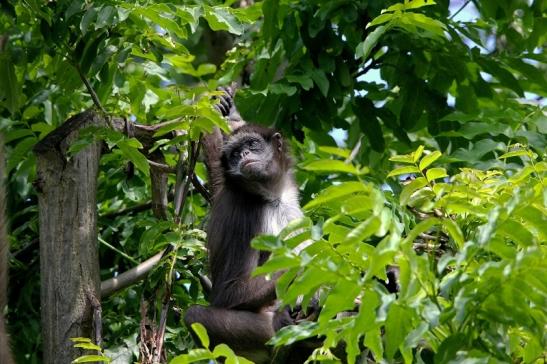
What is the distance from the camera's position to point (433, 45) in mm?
9352

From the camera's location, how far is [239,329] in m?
8.62

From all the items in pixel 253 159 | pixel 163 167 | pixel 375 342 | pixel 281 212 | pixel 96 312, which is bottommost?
pixel 281 212

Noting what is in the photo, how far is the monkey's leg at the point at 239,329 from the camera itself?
27.7 ft

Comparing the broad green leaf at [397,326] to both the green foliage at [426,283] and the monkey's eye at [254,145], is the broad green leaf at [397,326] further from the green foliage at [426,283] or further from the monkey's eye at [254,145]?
the monkey's eye at [254,145]

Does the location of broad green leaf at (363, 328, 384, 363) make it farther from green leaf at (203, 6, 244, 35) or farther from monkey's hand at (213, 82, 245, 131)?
monkey's hand at (213, 82, 245, 131)

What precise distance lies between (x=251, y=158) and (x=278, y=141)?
37 centimetres

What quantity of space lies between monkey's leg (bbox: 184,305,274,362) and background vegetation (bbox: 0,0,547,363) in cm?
31

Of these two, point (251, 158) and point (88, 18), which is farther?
point (251, 158)

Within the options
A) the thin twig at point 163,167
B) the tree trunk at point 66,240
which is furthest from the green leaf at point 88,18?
the thin twig at point 163,167

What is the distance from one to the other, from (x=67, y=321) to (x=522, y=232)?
11.6 feet

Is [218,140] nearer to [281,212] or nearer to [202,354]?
[281,212]

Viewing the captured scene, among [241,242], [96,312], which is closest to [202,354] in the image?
[96,312]

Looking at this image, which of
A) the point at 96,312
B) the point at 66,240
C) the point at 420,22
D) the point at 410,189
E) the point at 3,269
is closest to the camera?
the point at 410,189

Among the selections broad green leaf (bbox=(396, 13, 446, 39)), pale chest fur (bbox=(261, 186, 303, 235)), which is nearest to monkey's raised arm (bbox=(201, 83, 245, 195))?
pale chest fur (bbox=(261, 186, 303, 235))
